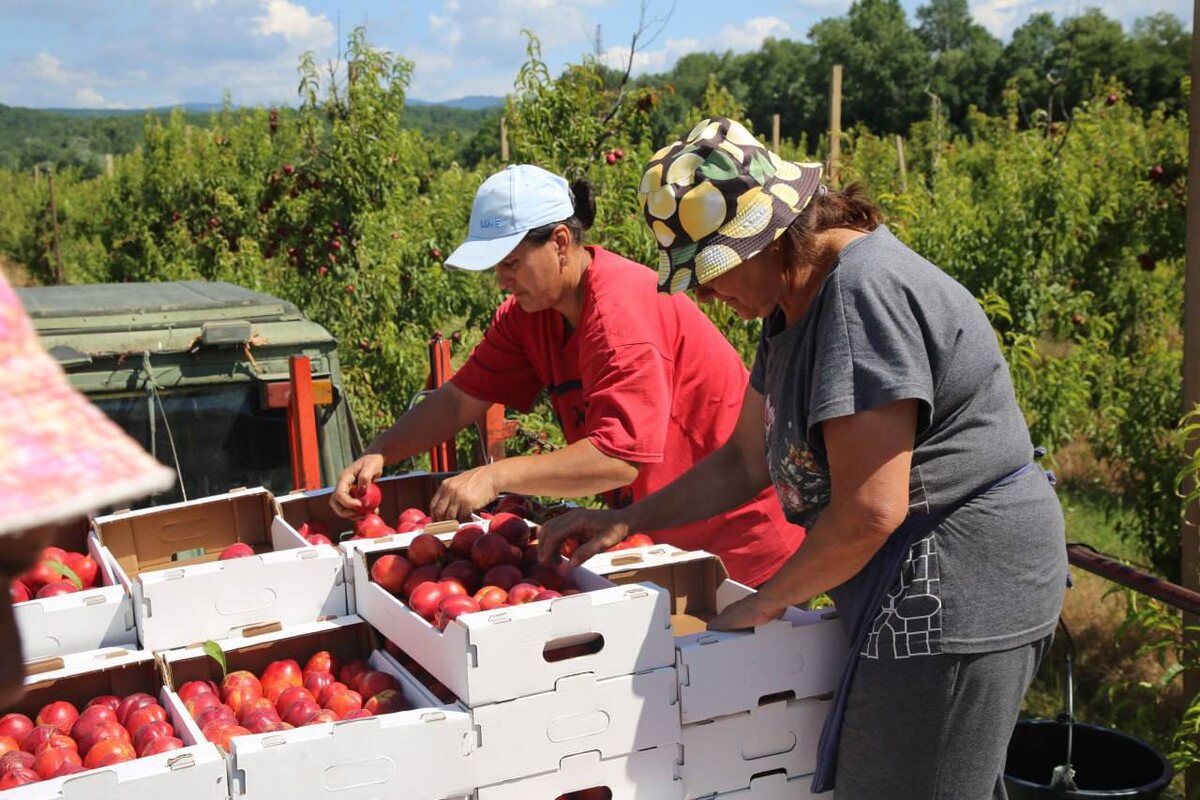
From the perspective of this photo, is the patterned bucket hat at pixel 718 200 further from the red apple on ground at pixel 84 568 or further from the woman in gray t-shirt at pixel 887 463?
the red apple on ground at pixel 84 568

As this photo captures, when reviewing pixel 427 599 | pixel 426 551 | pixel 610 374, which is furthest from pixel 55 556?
pixel 610 374

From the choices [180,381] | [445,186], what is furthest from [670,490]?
[445,186]

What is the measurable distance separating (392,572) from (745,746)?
0.84 metres

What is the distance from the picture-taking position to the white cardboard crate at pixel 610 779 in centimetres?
198

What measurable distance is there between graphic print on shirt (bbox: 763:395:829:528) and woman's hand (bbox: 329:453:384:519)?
1.36 metres

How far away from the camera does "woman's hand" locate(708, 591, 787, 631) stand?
6.58ft

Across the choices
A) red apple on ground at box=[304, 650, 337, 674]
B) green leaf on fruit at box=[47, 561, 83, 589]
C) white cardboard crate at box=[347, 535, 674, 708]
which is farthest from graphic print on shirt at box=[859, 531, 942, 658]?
green leaf on fruit at box=[47, 561, 83, 589]

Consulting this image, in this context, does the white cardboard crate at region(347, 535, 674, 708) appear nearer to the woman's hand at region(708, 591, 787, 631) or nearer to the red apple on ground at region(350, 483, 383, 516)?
the woman's hand at region(708, 591, 787, 631)

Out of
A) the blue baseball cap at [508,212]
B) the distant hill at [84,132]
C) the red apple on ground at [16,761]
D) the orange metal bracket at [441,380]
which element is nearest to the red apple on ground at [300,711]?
the red apple on ground at [16,761]

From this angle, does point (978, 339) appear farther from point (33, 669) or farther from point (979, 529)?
point (33, 669)

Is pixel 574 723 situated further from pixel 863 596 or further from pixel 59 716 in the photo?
pixel 59 716

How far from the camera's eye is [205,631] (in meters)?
2.44

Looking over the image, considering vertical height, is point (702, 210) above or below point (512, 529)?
above

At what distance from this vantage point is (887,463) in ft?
5.75
